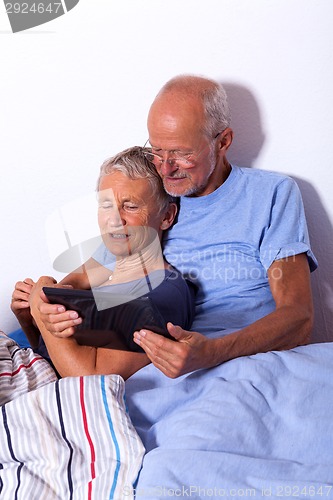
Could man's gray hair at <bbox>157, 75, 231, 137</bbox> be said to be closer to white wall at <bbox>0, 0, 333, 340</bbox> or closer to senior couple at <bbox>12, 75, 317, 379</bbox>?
senior couple at <bbox>12, 75, 317, 379</bbox>

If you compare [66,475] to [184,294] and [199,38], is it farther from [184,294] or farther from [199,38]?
[199,38]

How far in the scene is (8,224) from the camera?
6.71ft

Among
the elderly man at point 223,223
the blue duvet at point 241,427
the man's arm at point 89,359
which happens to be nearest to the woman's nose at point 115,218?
the elderly man at point 223,223

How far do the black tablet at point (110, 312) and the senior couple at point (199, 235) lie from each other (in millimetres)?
125

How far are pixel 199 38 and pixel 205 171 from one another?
15.1 inches

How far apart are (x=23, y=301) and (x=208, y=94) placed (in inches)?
27.0

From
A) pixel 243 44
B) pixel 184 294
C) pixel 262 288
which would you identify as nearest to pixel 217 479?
pixel 184 294

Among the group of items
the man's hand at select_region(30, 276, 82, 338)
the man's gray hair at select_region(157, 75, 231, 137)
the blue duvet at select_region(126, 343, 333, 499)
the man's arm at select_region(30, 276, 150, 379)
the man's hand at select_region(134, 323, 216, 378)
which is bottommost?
the blue duvet at select_region(126, 343, 333, 499)

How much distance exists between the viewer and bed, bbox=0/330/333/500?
1106 mm

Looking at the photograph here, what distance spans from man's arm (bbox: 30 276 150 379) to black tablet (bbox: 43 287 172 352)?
87mm

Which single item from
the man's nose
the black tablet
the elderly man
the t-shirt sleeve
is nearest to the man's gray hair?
the elderly man

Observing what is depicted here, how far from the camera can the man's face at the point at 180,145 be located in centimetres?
163

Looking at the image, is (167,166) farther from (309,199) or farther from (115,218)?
(309,199)

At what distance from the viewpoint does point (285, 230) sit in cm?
166
